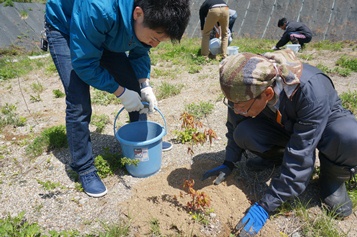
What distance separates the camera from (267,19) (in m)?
8.91

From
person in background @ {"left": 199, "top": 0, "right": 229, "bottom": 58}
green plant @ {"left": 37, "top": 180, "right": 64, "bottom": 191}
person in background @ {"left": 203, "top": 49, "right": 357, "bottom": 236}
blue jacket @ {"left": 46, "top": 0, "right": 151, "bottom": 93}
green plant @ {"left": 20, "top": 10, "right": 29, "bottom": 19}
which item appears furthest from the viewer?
green plant @ {"left": 20, "top": 10, "right": 29, "bottom": 19}

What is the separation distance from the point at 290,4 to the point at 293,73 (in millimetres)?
8103

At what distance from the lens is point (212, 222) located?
6.45 feet

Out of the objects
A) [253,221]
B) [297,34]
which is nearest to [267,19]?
[297,34]

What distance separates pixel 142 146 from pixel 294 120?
105cm

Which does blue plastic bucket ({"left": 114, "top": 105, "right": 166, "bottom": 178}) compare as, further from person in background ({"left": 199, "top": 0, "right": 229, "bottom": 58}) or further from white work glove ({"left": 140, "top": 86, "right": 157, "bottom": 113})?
person in background ({"left": 199, "top": 0, "right": 229, "bottom": 58})

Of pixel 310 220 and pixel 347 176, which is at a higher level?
pixel 347 176

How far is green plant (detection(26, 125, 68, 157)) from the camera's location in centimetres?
283

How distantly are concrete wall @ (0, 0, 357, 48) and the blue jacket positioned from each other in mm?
6238

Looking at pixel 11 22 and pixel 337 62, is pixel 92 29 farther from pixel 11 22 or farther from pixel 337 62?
pixel 11 22

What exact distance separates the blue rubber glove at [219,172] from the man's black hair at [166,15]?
1057mm

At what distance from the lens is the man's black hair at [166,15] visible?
167 cm

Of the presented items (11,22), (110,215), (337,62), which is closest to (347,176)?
(110,215)

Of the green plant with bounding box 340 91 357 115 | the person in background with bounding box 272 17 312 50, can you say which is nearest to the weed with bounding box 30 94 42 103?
the green plant with bounding box 340 91 357 115
